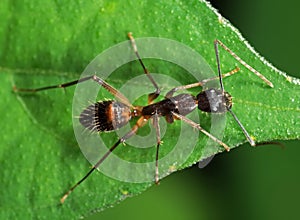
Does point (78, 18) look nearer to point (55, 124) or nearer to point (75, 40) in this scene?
point (75, 40)

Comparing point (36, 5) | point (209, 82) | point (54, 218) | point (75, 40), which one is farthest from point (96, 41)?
point (54, 218)

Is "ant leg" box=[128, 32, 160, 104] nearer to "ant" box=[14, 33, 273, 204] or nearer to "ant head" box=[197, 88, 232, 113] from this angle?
"ant" box=[14, 33, 273, 204]

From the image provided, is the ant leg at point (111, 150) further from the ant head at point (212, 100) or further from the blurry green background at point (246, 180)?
the blurry green background at point (246, 180)

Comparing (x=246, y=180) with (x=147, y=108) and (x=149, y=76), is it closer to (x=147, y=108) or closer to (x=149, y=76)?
(x=147, y=108)

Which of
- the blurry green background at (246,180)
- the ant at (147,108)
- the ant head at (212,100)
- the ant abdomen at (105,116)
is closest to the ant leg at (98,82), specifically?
the ant at (147,108)

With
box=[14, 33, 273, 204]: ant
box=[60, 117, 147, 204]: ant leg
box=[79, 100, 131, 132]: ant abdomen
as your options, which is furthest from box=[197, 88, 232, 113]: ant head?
box=[79, 100, 131, 132]: ant abdomen
